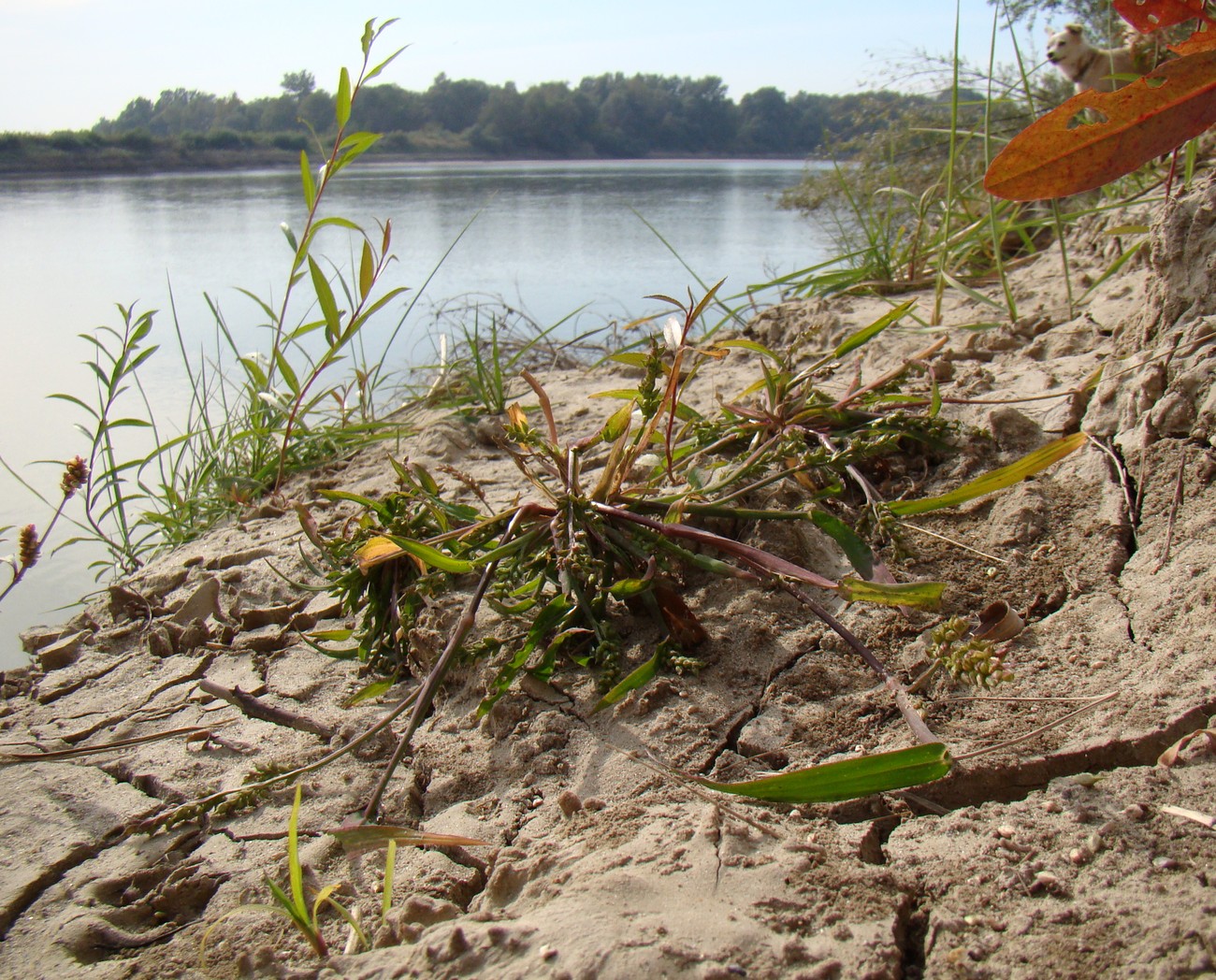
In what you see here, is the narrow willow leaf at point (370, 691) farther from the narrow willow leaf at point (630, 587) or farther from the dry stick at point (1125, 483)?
the dry stick at point (1125, 483)

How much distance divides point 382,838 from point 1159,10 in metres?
1.20

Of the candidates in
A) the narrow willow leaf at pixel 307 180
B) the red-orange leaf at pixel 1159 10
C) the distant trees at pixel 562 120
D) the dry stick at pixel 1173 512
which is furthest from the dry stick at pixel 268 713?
the distant trees at pixel 562 120

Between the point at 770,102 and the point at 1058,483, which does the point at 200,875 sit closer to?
the point at 1058,483

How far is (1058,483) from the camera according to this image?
134cm

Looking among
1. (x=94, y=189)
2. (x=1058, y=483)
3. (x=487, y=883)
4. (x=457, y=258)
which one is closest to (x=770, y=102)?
(x=457, y=258)

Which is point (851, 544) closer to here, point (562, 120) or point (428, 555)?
point (428, 555)

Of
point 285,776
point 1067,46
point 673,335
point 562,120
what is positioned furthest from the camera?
point 562,120

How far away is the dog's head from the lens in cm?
260

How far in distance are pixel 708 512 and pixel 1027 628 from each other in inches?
18.4

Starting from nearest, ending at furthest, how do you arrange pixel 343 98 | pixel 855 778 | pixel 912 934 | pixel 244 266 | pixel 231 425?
pixel 912 934, pixel 855 778, pixel 343 98, pixel 231 425, pixel 244 266

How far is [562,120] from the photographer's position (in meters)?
5.67

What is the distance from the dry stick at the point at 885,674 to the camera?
0.89m

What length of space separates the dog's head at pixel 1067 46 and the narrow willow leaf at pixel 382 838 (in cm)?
284

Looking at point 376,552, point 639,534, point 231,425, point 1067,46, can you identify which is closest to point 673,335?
point 639,534
